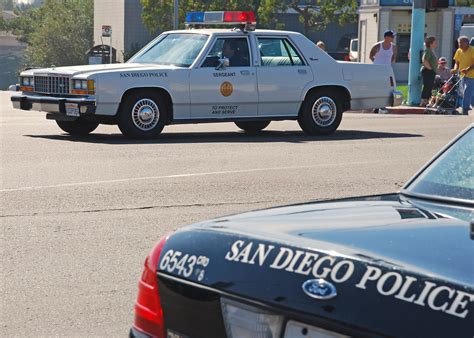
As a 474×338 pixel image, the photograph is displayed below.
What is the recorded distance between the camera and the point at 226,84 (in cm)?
1625

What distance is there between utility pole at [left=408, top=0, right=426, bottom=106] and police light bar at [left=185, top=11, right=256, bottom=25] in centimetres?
885

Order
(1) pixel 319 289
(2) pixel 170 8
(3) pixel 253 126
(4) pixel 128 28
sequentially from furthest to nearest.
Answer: (4) pixel 128 28 → (2) pixel 170 8 → (3) pixel 253 126 → (1) pixel 319 289

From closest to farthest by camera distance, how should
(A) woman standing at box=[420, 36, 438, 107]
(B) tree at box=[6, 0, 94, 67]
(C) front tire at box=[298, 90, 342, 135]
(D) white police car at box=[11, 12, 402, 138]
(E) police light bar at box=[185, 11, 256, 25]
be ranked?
1. (D) white police car at box=[11, 12, 402, 138]
2. (E) police light bar at box=[185, 11, 256, 25]
3. (C) front tire at box=[298, 90, 342, 135]
4. (A) woman standing at box=[420, 36, 438, 107]
5. (B) tree at box=[6, 0, 94, 67]

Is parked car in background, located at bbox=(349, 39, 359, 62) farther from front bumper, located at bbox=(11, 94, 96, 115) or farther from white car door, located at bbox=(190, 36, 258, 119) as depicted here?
front bumper, located at bbox=(11, 94, 96, 115)

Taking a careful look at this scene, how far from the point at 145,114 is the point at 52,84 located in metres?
1.50

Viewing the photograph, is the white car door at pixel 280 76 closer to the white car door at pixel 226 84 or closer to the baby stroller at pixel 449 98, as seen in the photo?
the white car door at pixel 226 84

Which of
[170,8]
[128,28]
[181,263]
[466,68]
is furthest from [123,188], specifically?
[128,28]

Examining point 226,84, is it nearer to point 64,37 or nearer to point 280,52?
point 280,52

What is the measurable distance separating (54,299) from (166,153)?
7.68 m

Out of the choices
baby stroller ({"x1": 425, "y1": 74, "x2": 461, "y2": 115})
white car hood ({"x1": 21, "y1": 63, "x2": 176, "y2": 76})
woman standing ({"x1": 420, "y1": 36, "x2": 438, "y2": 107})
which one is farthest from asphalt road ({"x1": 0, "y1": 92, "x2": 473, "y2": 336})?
woman standing ({"x1": 420, "y1": 36, "x2": 438, "y2": 107})

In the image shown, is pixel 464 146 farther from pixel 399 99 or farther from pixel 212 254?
pixel 399 99

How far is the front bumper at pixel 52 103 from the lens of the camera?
15.1 m

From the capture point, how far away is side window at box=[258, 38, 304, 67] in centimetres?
1679

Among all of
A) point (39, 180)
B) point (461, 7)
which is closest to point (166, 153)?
point (39, 180)
